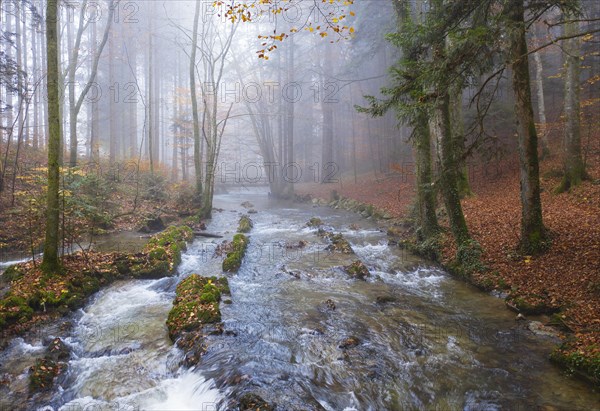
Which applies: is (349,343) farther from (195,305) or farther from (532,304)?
(532,304)

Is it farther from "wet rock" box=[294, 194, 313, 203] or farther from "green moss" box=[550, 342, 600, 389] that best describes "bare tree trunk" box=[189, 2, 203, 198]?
"green moss" box=[550, 342, 600, 389]

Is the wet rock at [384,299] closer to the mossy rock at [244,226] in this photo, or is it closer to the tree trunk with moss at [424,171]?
the tree trunk with moss at [424,171]

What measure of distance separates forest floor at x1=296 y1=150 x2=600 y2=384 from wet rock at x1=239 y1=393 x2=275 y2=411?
14.1ft

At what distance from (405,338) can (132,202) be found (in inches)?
577

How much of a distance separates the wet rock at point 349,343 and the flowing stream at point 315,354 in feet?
0.10

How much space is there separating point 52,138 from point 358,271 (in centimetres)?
776

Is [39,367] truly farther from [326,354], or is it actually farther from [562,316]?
[562,316]

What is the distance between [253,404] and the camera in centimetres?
431

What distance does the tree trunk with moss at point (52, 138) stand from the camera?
22.4ft

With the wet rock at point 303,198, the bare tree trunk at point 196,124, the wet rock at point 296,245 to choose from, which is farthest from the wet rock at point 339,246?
the wet rock at point 303,198

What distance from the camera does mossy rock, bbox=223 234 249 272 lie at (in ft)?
32.4

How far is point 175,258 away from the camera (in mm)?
10023

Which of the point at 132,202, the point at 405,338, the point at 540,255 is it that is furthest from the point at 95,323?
the point at 132,202

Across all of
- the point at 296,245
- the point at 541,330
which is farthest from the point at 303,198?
the point at 541,330
